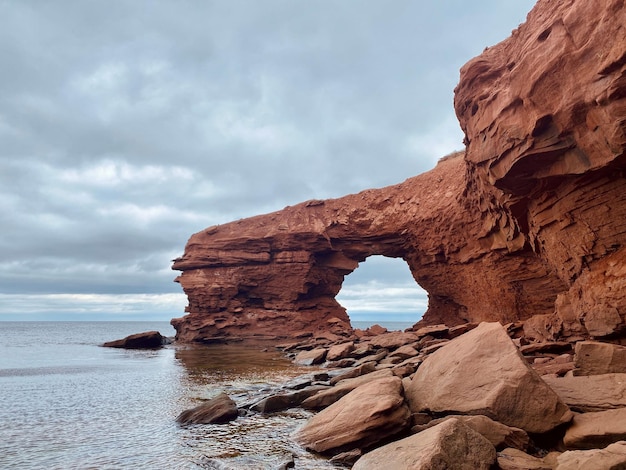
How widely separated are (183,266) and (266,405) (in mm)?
33640

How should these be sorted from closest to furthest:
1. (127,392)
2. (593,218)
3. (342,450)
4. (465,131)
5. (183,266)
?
(342,450), (593,218), (127,392), (465,131), (183,266)

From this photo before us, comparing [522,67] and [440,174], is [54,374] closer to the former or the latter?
[522,67]

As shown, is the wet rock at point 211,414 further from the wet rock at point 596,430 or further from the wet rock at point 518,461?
the wet rock at point 596,430

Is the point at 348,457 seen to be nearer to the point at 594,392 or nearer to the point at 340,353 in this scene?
the point at 594,392

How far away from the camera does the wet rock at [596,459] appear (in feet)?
12.7

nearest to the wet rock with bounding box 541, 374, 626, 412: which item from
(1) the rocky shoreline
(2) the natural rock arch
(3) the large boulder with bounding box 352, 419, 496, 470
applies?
(1) the rocky shoreline

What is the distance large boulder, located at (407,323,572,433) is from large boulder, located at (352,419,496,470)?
113cm

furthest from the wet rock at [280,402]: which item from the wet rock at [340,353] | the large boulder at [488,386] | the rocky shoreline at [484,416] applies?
the wet rock at [340,353]

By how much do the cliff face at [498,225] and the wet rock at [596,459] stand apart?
6.94 m

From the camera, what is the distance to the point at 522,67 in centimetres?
1117

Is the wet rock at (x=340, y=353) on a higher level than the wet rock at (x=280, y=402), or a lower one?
lower

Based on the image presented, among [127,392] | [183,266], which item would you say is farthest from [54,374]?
[183,266]

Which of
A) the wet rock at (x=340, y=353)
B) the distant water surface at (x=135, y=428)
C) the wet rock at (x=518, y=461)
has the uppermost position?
the wet rock at (x=518, y=461)

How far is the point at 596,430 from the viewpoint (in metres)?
5.02
